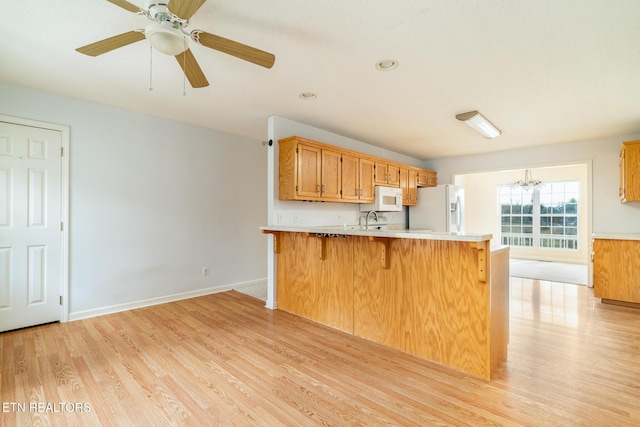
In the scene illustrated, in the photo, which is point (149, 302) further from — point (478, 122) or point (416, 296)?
point (478, 122)

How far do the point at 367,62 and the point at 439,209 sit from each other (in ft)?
13.4

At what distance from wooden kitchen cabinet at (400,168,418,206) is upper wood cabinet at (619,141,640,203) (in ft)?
9.52

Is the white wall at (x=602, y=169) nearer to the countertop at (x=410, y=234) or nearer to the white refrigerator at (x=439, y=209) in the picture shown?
the white refrigerator at (x=439, y=209)

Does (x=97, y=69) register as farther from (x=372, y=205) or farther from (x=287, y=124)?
(x=372, y=205)

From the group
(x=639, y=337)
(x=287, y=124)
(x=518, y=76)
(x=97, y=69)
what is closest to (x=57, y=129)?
(x=97, y=69)

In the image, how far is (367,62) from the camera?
2.46 m

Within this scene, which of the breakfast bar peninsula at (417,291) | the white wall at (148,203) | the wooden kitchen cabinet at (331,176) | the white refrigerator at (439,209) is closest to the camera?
the breakfast bar peninsula at (417,291)

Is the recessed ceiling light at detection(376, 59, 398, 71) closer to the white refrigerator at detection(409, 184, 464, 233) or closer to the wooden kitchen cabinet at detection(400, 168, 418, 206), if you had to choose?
the wooden kitchen cabinet at detection(400, 168, 418, 206)

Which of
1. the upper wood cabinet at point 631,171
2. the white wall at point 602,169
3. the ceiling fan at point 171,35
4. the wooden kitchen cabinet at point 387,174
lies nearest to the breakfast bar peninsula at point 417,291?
the ceiling fan at point 171,35

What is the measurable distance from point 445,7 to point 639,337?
345 centimetres

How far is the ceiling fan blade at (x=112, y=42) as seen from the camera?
175 centimetres

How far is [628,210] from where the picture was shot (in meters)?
4.51

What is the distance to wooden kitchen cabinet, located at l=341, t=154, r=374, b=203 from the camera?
14.3 feet

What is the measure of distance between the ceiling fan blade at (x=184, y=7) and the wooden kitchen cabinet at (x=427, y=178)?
519cm
